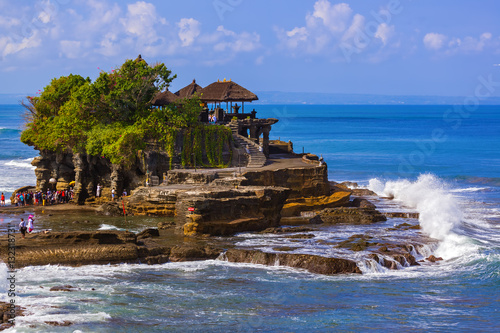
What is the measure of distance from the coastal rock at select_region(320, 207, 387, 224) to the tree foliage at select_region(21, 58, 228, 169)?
11.2m

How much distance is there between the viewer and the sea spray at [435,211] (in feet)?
104

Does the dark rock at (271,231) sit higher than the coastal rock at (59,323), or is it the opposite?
the dark rock at (271,231)

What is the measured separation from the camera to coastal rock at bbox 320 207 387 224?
3741 centimetres

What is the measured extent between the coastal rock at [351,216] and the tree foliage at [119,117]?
11241 mm

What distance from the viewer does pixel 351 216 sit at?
124 feet

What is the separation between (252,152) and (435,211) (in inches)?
518

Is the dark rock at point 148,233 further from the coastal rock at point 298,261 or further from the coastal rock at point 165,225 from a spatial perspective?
the coastal rock at point 298,261

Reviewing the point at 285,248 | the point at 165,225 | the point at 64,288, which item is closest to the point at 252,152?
the point at 165,225

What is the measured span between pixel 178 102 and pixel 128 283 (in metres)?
21.5

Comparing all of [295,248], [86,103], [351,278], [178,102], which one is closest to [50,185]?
[86,103]

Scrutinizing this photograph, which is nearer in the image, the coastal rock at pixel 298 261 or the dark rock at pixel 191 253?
the coastal rock at pixel 298 261

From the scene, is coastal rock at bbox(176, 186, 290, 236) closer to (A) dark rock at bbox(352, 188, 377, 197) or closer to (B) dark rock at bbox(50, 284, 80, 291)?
(B) dark rock at bbox(50, 284, 80, 291)

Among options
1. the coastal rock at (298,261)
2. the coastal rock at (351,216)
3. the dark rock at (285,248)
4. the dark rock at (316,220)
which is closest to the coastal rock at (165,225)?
the coastal rock at (298,261)

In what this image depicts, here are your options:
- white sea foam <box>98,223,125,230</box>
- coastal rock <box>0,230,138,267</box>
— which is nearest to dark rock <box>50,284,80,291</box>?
coastal rock <box>0,230,138,267</box>
